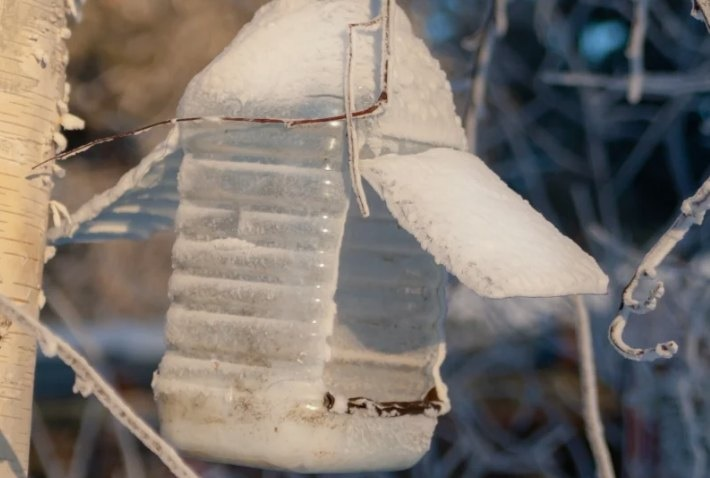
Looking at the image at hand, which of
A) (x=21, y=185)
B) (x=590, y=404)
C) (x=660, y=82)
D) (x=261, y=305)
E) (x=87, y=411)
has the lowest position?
(x=87, y=411)

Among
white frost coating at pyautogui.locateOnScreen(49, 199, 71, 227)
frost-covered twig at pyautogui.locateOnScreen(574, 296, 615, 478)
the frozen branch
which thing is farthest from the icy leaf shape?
the frozen branch

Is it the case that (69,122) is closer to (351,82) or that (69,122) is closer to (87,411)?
(351,82)

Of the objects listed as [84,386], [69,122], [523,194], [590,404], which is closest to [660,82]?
[523,194]

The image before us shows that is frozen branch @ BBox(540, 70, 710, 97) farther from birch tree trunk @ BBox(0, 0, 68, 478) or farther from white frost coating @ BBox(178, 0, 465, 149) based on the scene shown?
birch tree trunk @ BBox(0, 0, 68, 478)

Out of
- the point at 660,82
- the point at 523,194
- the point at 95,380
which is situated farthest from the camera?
the point at 523,194

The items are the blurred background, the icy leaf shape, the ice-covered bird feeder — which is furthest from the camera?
the blurred background

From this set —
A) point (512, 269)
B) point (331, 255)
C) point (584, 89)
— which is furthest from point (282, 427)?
point (584, 89)

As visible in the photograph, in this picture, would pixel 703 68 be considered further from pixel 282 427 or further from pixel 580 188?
pixel 282 427

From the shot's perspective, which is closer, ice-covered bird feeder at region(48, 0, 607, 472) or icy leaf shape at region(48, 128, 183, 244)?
ice-covered bird feeder at region(48, 0, 607, 472)
